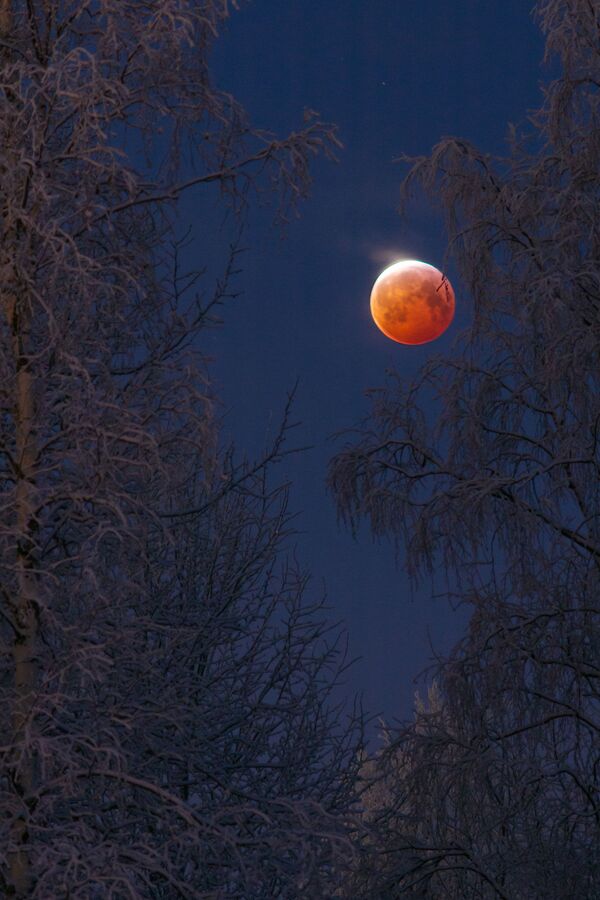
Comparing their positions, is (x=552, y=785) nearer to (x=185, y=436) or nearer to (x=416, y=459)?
(x=416, y=459)

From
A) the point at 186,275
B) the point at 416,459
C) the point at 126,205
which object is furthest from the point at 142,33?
the point at 416,459

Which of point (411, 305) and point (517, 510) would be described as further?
point (411, 305)

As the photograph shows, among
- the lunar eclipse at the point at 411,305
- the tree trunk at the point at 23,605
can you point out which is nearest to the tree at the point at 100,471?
the tree trunk at the point at 23,605

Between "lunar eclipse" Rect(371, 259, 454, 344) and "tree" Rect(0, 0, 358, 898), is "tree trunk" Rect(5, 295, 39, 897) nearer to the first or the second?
"tree" Rect(0, 0, 358, 898)

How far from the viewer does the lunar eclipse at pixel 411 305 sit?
39.3ft

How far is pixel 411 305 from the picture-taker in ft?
42.6

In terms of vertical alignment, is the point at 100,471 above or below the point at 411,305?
below

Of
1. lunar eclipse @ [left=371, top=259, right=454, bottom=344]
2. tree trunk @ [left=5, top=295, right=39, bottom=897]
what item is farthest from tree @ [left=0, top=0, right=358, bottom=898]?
lunar eclipse @ [left=371, top=259, right=454, bottom=344]

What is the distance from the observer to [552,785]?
887 cm

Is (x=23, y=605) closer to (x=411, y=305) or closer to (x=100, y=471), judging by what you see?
(x=100, y=471)

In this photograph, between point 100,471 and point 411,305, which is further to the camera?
point 411,305

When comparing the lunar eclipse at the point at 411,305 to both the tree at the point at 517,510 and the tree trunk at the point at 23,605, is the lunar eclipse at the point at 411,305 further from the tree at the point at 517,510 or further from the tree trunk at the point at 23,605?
the tree trunk at the point at 23,605

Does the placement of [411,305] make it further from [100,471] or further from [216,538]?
[100,471]

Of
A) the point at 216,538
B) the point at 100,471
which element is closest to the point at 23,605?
the point at 100,471
